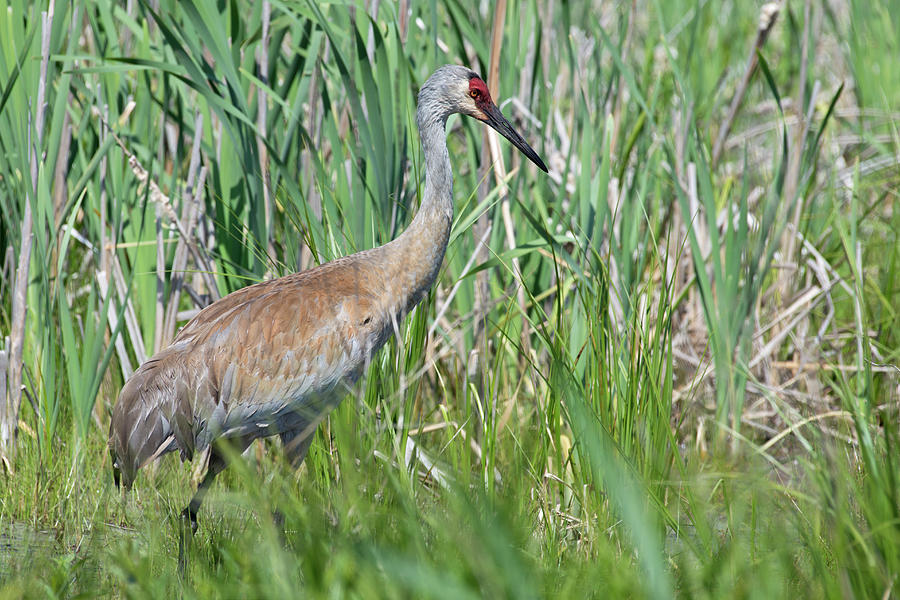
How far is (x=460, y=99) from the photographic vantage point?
11.8 feet

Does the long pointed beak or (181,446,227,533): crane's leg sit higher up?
the long pointed beak

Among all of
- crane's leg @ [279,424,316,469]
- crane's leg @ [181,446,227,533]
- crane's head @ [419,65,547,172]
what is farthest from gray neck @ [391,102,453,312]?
crane's leg @ [181,446,227,533]

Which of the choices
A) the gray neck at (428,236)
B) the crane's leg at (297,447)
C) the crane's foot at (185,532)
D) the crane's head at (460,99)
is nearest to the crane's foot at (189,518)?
the crane's foot at (185,532)

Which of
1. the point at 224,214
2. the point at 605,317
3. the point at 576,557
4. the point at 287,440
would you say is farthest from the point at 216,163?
the point at 576,557

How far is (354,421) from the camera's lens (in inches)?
Answer: 121

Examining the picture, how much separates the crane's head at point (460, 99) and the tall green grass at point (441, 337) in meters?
0.10

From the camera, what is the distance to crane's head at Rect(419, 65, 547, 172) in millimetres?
3574

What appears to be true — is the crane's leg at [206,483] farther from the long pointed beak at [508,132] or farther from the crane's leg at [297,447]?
the long pointed beak at [508,132]

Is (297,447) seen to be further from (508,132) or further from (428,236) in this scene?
(508,132)

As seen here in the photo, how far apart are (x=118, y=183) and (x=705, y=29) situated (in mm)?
4772

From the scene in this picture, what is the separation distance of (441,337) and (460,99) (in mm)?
1062

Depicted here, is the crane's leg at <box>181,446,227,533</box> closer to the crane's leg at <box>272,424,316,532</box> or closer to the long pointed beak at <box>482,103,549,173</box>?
the crane's leg at <box>272,424,316,532</box>

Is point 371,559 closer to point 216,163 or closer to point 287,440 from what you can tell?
point 287,440

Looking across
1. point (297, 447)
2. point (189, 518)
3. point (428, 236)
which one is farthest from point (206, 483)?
point (428, 236)
